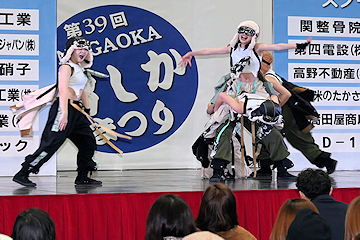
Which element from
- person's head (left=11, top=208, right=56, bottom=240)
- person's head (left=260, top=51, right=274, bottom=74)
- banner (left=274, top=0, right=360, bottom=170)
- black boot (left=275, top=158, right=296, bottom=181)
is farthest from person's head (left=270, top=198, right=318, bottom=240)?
banner (left=274, top=0, right=360, bottom=170)

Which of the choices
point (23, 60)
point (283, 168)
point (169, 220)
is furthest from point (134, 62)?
point (169, 220)

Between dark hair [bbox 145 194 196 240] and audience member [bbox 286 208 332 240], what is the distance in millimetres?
406

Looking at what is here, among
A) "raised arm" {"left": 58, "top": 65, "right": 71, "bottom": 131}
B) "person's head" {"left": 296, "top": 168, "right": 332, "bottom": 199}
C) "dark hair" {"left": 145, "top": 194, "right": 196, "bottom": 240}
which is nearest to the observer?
"dark hair" {"left": 145, "top": 194, "right": 196, "bottom": 240}

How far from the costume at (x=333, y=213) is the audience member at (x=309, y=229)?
623 millimetres

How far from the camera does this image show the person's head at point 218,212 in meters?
2.03

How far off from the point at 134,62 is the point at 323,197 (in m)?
4.40

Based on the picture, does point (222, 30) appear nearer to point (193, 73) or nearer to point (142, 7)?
point (193, 73)

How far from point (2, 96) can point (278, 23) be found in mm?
3565

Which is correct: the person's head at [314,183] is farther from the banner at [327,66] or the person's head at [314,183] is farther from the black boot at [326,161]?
the banner at [327,66]

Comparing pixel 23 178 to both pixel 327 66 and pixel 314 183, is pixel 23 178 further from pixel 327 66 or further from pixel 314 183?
pixel 327 66

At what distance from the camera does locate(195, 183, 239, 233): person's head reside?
79.7 inches

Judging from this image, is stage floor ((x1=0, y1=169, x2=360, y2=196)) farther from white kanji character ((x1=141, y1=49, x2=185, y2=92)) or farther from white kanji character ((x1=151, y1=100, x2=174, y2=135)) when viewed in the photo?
white kanji character ((x1=141, y1=49, x2=185, y2=92))

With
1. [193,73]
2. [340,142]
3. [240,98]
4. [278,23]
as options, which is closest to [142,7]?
[193,73]

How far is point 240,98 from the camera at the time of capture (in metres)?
4.24
